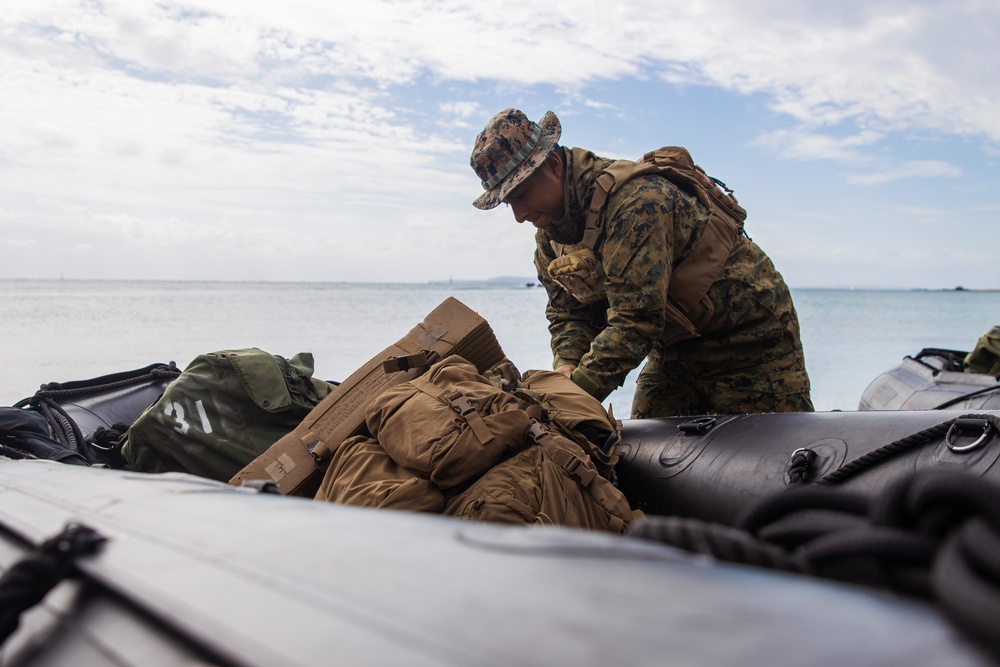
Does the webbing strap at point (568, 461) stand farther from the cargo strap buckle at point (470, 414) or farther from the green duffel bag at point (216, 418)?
the green duffel bag at point (216, 418)

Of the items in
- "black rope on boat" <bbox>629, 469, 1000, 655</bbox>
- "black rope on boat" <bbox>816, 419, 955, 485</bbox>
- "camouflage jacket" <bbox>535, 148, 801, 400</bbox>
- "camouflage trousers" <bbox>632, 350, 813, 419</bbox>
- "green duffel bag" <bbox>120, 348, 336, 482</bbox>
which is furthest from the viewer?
"camouflage trousers" <bbox>632, 350, 813, 419</bbox>

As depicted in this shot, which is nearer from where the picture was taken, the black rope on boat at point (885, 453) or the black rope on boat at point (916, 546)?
the black rope on boat at point (916, 546)

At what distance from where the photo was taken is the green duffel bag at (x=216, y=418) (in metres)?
2.34

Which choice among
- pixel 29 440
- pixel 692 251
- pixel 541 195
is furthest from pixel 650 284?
pixel 29 440

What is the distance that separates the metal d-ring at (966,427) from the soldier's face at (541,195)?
4.54 ft

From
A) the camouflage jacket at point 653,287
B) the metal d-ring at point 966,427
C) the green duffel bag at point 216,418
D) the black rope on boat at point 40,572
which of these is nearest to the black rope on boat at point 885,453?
the metal d-ring at point 966,427

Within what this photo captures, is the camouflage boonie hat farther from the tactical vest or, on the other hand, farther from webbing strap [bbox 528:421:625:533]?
webbing strap [bbox 528:421:625:533]

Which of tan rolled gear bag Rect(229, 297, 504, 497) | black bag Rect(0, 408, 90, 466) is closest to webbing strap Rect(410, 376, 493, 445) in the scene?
tan rolled gear bag Rect(229, 297, 504, 497)

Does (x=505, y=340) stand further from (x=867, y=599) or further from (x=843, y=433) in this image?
(x=867, y=599)

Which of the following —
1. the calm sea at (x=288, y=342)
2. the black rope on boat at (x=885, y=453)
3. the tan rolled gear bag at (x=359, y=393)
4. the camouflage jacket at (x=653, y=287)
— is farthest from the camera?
the calm sea at (x=288, y=342)

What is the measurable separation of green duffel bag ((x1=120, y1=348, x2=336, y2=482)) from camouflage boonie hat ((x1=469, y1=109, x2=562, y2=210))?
92 cm

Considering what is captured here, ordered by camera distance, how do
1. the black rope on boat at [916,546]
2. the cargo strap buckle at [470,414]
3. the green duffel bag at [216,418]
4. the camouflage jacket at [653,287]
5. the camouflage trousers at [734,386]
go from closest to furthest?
the black rope on boat at [916,546]
the cargo strap buckle at [470,414]
the green duffel bag at [216,418]
the camouflage jacket at [653,287]
the camouflage trousers at [734,386]

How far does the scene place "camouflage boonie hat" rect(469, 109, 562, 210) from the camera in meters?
2.67

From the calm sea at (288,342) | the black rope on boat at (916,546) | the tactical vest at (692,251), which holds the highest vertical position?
the tactical vest at (692,251)
